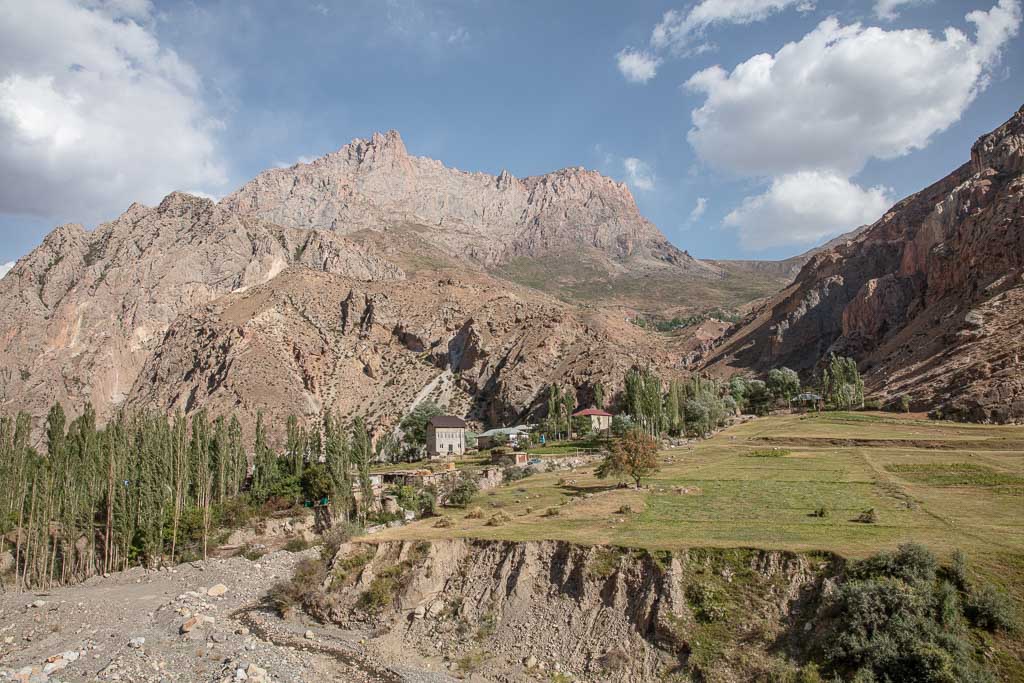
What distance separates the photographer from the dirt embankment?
22438mm

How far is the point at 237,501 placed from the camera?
2372 inches

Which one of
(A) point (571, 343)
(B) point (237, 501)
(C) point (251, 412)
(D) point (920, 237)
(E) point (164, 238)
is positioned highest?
(E) point (164, 238)

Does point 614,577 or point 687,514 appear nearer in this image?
point 614,577

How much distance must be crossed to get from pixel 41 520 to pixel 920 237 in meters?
151

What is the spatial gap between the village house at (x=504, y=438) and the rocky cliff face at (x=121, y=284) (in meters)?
93.3

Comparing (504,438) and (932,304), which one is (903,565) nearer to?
(504,438)

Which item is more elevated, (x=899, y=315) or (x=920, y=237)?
(x=920, y=237)

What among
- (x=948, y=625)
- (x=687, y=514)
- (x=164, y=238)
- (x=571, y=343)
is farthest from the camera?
(x=164, y=238)

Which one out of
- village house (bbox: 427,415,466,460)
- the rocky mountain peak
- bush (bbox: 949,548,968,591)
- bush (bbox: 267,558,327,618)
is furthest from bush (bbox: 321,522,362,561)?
the rocky mountain peak

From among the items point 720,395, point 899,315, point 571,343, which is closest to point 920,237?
point 899,315

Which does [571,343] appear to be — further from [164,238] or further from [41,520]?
[164,238]

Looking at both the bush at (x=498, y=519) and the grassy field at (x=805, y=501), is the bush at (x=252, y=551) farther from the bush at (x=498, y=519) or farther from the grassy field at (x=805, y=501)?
the bush at (x=498, y=519)

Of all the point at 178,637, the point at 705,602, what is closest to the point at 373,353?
the point at 178,637

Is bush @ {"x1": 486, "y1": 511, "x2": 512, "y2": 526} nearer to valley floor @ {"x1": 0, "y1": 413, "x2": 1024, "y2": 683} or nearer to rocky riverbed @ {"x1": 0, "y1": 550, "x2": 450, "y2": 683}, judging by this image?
valley floor @ {"x1": 0, "y1": 413, "x2": 1024, "y2": 683}
